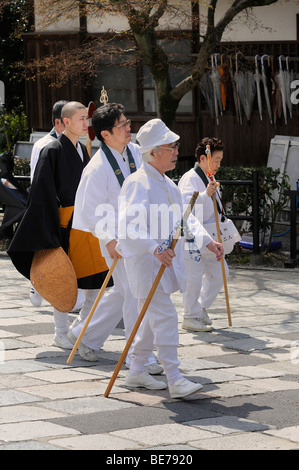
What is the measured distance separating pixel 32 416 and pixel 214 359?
2.05 metres

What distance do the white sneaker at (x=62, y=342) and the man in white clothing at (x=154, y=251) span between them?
129cm

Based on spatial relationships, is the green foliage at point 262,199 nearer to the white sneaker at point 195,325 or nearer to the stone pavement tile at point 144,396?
the white sneaker at point 195,325

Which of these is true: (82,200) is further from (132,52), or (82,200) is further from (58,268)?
(132,52)

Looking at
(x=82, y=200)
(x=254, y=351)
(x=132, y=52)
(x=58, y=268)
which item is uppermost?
(x=132, y=52)

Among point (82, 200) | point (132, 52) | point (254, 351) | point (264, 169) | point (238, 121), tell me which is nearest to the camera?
point (82, 200)

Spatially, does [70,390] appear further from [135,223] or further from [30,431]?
[135,223]

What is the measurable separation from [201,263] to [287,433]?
3.30 m

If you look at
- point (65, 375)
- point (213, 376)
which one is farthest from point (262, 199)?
point (65, 375)

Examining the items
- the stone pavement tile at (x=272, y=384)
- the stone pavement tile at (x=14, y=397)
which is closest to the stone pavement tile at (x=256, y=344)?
the stone pavement tile at (x=272, y=384)

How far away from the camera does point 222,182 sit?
11.9 meters

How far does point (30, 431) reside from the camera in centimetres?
511

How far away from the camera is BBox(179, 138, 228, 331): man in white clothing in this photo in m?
8.16
